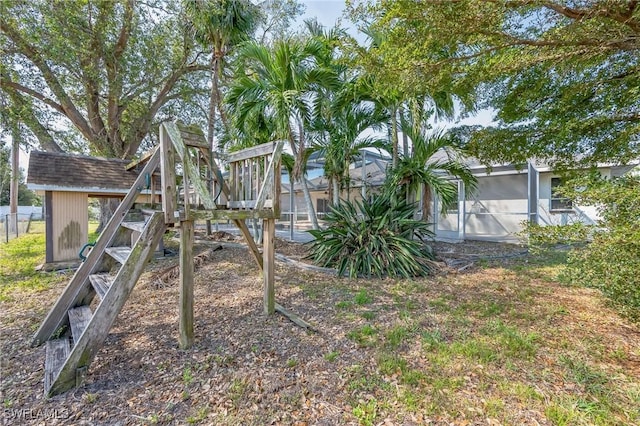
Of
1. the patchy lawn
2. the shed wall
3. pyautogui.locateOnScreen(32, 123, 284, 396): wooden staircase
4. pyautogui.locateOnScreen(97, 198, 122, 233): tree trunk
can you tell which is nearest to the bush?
the patchy lawn

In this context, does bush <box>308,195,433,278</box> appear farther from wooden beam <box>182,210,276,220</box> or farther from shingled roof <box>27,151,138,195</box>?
shingled roof <box>27,151,138,195</box>

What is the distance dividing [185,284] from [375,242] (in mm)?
3798

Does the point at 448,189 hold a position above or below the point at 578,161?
below

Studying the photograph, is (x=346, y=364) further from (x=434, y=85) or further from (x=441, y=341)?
(x=434, y=85)

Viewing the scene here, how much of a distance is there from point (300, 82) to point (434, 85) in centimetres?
310

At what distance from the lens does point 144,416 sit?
82.0 inches

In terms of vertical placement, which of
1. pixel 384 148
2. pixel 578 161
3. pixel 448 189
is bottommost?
pixel 448 189

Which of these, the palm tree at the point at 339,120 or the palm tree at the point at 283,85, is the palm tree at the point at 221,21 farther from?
the palm tree at the point at 339,120

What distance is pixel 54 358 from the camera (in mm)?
2684

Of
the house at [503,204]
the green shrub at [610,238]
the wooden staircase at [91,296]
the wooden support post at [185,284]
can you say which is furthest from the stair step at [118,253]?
the house at [503,204]

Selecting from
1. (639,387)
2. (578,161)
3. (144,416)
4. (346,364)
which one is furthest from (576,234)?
(144,416)

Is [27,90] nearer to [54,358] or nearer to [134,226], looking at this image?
[134,226]

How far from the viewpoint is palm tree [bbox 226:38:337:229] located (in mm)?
6039

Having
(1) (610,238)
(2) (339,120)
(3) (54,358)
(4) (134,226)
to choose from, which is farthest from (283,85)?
(1) (610,238)
